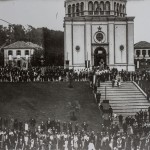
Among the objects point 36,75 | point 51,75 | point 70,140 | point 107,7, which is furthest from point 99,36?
point 70,140

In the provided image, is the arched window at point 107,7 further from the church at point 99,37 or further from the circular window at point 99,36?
the circular window at point 99,36

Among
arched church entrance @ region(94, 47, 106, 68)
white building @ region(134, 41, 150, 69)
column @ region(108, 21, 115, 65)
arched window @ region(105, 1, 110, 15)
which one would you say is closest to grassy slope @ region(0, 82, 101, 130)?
column @ region(108, 21, 115, 65)

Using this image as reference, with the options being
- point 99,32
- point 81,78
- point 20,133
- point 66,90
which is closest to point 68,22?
point 99,32

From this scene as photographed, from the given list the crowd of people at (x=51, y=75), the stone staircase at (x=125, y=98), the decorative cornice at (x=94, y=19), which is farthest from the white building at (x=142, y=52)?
the stone staircase at (x=125, y=98)

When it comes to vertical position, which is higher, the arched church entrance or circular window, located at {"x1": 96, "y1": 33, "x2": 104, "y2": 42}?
circular window, located at {"x1": 96, "y1": 33, "x2": 104, "y2": 42}

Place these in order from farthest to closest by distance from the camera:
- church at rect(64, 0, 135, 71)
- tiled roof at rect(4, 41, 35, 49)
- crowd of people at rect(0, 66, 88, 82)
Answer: tiled roof at rect(4, 41, 35, 49) → church at rect(64, 0, 135, 71) → crowd of people at rect(0, 66, 88, 82)

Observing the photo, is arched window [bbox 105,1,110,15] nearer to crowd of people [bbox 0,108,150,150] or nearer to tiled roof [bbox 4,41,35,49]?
tiled roof [bbox 4,41,35,49]
